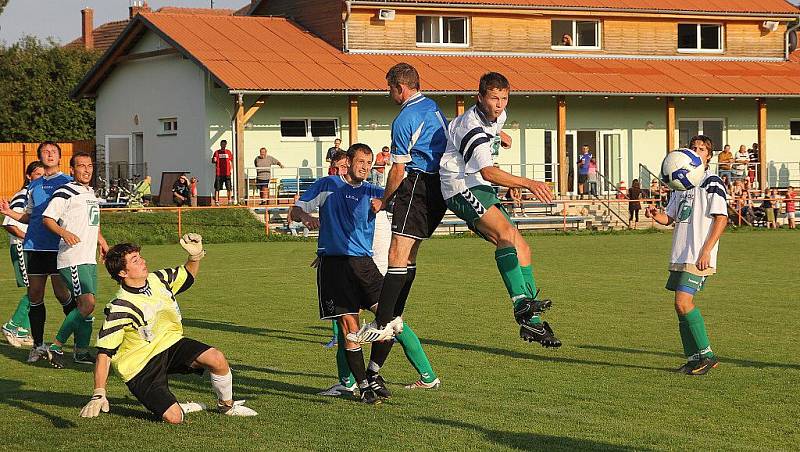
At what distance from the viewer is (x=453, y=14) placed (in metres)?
41.8

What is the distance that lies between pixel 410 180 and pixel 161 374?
2.43 meters

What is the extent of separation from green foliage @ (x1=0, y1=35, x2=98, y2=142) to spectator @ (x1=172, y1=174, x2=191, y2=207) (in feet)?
66.7

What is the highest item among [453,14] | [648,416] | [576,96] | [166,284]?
[453,14]

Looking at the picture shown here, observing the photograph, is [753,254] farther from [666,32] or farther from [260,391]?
[666,32]

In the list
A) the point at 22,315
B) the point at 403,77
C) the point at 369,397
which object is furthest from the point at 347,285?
the point at 22,315

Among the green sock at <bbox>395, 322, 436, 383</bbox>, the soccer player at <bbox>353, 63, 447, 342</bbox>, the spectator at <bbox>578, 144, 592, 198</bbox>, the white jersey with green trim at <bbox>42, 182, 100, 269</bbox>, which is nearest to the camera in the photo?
the soccer player at <bbox>353, 63, 447, 342</bbox>

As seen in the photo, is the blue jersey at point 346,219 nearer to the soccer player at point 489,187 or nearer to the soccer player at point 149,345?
the soccer player at point 489,187

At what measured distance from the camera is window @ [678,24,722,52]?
45781mm

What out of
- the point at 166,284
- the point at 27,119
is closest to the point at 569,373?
the point at 166,284

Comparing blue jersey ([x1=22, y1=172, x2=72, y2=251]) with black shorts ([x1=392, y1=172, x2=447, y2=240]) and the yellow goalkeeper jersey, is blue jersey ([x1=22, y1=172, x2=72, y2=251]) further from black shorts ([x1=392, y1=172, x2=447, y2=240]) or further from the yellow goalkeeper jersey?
black shorts ([x1=392, y1=172, x2=447, y2=240])

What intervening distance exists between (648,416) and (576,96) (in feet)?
113

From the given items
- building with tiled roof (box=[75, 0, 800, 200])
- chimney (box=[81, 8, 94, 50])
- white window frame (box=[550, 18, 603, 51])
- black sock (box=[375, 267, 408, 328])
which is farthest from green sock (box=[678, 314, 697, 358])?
chimney (box=[81, 8, 94, 50])

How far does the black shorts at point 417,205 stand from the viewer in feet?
30.2

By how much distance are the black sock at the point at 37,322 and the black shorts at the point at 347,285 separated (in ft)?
11.9
